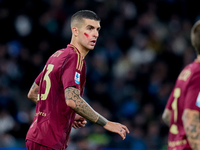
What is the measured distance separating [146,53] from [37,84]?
312 inches

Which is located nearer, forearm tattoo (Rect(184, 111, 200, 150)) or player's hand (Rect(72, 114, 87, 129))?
forearm tattoo (Rect(184, 111, 200, 150))

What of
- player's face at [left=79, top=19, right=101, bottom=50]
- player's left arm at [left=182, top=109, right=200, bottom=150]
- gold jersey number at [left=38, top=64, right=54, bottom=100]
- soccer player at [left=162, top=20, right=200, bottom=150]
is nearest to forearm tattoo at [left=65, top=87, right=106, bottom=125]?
gold jersey number at [left=38, top=64, right=54, bottom=100]

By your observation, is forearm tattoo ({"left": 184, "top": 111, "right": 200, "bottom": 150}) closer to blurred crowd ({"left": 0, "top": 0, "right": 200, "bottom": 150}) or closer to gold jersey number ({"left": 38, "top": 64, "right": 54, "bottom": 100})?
gold jersey number ({"left": 38, "top": 64, "right": 54, "bottom": 100})

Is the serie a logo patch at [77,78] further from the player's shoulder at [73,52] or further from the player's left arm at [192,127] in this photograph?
the player's left arm at [192,127]

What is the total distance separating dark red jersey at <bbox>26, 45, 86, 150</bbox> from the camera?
15.0 feet

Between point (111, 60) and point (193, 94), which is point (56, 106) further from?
point (111, 60)

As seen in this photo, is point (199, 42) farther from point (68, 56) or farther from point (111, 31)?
point (111, 31)

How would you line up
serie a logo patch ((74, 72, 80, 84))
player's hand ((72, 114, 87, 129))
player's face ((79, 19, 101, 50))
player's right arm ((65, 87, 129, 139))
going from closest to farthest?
player's right arm ((65, 87, 129, 139))
serie a logo patch ((74, 72, 80, 84))
player's face ((79, 19, 101, 50))
player's hand ((72, 114, 87, 129))

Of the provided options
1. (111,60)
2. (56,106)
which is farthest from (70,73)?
(111,60)

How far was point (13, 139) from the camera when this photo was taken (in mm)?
9656

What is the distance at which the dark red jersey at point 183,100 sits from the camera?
3736 millimetres

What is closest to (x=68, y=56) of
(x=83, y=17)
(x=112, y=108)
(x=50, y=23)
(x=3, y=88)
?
(x=83, y=17)

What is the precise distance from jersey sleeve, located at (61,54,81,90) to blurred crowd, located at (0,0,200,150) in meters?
4.95

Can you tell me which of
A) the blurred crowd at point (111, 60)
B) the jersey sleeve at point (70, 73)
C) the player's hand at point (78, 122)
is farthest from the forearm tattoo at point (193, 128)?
the blurred crowd at point (111, 60)
